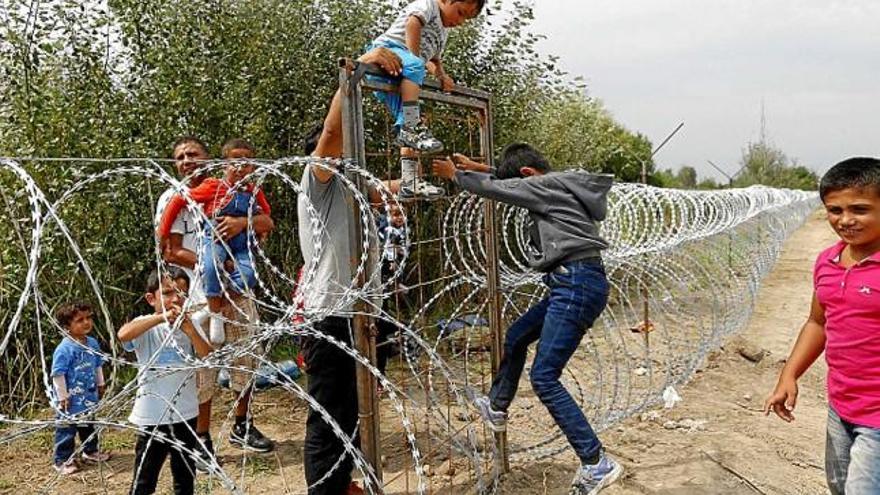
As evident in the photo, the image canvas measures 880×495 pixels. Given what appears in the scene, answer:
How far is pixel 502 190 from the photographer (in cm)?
355

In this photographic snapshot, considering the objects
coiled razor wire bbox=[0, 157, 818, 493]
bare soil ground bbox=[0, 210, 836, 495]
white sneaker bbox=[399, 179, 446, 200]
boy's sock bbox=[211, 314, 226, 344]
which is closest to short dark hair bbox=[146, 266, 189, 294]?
coiled razor wire bbox=[0, 157, 818, 493]

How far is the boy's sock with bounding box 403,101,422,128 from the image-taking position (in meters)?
3.31

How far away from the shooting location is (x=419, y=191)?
3355 mm

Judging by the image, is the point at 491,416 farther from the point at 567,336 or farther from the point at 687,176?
the point at 687,176

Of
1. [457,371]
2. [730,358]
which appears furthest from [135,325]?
[730,358]

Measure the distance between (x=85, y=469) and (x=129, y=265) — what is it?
2.01 m

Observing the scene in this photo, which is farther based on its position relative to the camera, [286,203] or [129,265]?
[286,203]

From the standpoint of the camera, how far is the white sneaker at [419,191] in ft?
11.0

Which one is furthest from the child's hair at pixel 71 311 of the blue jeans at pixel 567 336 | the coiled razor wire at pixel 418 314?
the blue jeans at pixel 567 336

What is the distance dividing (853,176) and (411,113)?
1.76 m

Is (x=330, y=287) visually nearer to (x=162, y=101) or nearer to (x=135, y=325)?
(x=135, y=325)

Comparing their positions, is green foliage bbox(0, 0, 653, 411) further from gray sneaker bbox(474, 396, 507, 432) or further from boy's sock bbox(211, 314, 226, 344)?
gray sneaker bbox(474, 396, 507, 432)

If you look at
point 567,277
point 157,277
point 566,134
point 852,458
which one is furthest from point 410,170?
point 566,134

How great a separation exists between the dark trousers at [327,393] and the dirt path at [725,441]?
1.22 m
